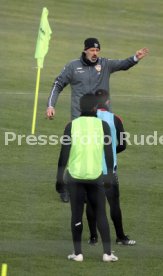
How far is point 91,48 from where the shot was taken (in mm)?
11055

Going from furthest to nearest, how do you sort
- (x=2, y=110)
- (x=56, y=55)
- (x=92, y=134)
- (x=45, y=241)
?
(x=56, y=55) → (x=2, y=110) → (x=45, y=241) → (x=92, y=134)

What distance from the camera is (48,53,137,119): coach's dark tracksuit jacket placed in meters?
11.2

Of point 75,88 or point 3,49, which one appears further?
point 3,49

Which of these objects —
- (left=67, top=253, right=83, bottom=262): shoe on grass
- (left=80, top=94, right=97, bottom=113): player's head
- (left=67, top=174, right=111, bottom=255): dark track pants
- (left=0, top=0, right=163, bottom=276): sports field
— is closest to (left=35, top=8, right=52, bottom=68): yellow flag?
(left=0, top=0, right=163, bottom=276): sports field

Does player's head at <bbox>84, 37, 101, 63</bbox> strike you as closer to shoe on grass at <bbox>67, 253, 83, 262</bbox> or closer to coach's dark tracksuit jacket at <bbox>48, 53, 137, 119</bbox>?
coach's dark tracksuit jacket at <bbox>48, 53, 137, 119</bbox>

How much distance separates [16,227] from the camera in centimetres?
1068

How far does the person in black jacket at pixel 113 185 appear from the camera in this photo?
10.0 m

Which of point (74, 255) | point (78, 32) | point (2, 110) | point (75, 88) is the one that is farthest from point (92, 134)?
point (78, 32)

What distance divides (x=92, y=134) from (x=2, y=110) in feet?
28.2

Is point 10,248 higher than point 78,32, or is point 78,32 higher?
point 78,32

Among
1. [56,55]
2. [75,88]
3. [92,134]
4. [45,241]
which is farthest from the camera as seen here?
[56,55]

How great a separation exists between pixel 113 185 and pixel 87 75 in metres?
1.58

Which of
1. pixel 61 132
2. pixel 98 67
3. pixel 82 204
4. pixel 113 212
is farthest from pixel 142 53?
pixel 61 132

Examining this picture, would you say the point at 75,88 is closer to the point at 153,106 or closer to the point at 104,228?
the point at 104,228
